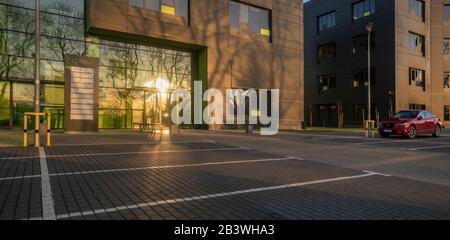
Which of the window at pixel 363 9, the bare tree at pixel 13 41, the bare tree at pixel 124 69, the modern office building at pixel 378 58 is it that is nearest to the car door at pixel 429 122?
the modern office building at pixel 378 58

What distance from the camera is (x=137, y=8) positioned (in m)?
22.3

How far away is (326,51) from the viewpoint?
143 feet

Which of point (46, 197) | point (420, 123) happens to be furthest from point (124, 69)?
point (46, 197)

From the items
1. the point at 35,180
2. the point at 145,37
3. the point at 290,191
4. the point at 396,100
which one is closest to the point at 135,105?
the point at 145,37

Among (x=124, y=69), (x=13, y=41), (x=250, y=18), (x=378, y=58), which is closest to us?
(x=13, y=41)

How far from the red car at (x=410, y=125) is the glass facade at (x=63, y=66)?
15.5 m

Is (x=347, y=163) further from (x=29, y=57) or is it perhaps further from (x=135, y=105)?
(x=29, y=57)

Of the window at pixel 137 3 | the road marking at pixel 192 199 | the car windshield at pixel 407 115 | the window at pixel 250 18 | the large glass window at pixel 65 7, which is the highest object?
the window at pixel 250 18

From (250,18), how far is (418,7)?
23687 mm

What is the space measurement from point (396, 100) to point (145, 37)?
90.3 ft

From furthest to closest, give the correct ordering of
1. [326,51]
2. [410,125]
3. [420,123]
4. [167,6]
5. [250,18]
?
[326,51]
[250,18]
[167,6]
[420,123]
[410,125]

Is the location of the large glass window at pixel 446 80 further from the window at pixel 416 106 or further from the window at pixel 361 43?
the window at pixel 361 43

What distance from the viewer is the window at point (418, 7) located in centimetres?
3797

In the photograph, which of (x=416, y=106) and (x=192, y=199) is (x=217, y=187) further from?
(x=416, y=106)
